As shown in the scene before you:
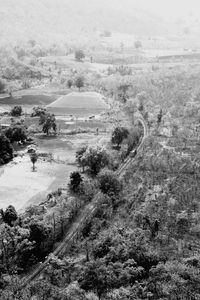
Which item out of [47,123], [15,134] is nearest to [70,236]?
[15,134]

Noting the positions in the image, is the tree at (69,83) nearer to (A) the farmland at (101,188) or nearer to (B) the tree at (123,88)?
(A) the farmland at (101,188)

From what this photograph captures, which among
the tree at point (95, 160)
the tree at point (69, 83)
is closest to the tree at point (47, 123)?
the tree at point (95, 160)

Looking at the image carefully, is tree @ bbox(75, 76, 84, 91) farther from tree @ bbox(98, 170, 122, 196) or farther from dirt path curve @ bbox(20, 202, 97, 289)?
dirt path curve @ bbox(20, 202, 97, 289)

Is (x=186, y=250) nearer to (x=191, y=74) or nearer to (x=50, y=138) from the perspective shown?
(x=50, y=138)

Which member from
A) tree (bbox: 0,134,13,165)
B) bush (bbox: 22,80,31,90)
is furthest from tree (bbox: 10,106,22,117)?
bush (bbox: 22,80,31,90)

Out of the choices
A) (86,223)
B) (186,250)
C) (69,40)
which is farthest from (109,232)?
(69,40)

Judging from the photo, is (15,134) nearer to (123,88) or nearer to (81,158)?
(81,158)

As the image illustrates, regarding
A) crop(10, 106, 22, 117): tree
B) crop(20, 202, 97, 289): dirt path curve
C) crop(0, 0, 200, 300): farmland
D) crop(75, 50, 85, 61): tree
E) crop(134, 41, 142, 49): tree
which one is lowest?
crop(20, 202, 97, 289): dirt path curve

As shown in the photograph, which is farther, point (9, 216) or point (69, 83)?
point (69, 83)
